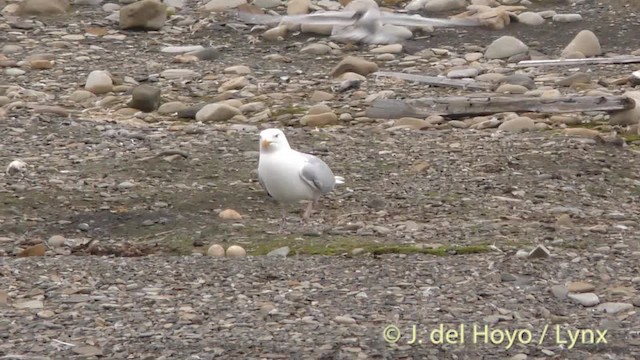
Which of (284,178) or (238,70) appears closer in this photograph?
(284,178)

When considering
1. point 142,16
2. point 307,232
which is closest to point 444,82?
point 142,16

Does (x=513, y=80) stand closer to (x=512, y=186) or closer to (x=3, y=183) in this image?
(x=512, y=186)

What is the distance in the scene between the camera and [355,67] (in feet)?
35.5

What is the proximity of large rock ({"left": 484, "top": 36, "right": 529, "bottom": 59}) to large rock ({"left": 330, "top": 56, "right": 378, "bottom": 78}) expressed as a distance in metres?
1.06

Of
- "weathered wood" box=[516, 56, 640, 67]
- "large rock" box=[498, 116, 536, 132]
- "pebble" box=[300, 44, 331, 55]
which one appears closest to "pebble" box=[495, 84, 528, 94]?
"weathered wood" box=[516, 56, 640, 67]

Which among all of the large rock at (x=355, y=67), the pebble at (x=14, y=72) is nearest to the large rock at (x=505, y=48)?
the large rock at (x=355, y=67)

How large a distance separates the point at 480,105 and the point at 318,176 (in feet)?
8.75

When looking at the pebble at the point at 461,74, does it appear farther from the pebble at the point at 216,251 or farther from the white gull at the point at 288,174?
the pebble at the point at 216,251

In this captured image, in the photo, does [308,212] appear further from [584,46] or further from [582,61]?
[584,46]

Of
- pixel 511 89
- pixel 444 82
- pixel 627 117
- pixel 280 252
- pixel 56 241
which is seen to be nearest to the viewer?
pixel 280 252

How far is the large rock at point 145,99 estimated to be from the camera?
1007cm

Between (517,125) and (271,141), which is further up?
(271,141)

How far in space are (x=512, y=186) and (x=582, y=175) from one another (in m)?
0.46

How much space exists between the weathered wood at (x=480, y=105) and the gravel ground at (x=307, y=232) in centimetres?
13
